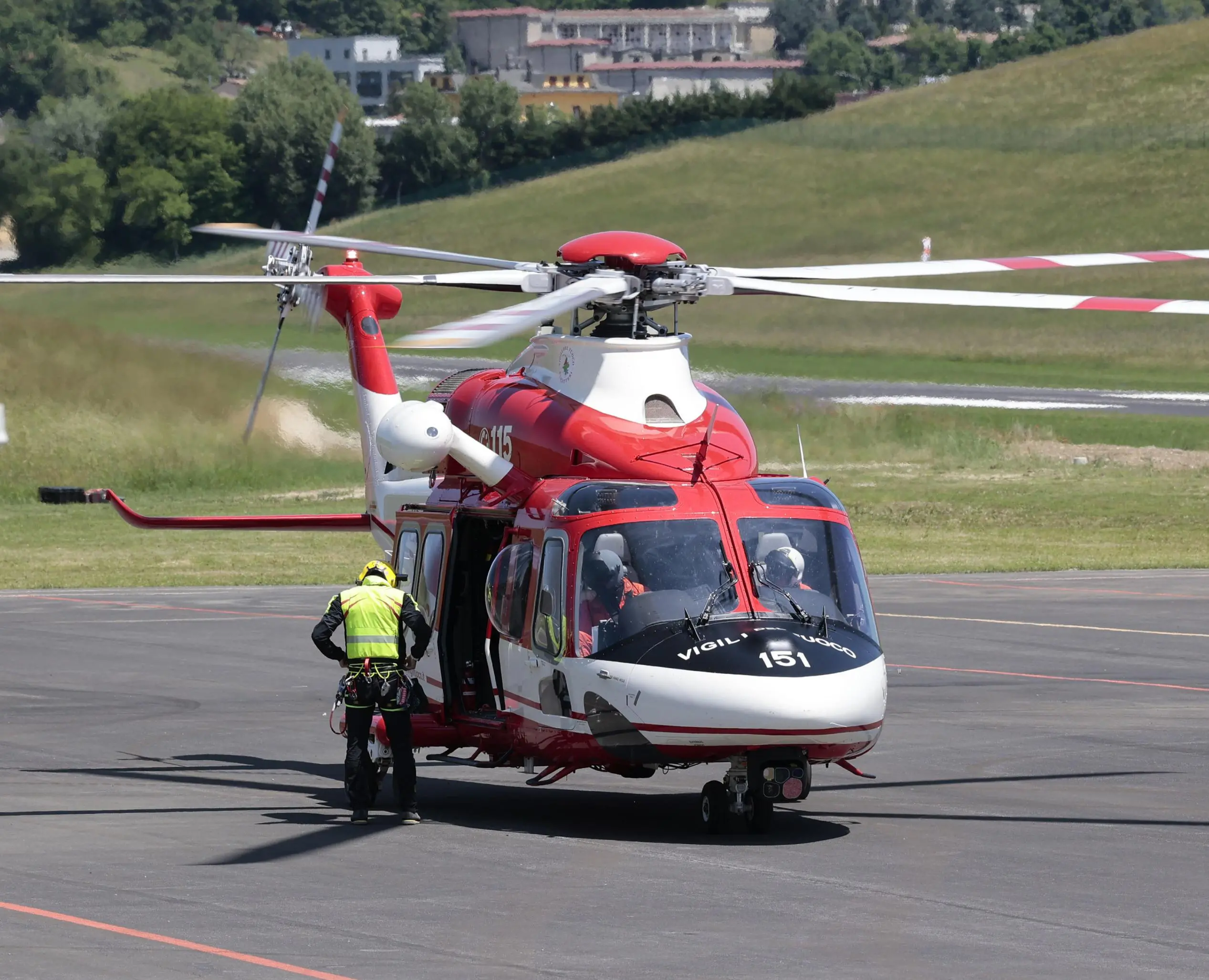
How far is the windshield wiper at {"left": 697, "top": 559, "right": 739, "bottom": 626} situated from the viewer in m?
12.8

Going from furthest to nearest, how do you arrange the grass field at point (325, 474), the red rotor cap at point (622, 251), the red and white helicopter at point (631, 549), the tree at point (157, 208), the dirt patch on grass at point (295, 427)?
1. the tree at point (157, 208)
2. the dirt patch on grass at point (295, 427)
3. the grass field at point (325, 474)
4. the red rotor cap at point (622, 251)
5. the red and white helicopter at point (631, 549)

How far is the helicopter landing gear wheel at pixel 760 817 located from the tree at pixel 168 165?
228 feet

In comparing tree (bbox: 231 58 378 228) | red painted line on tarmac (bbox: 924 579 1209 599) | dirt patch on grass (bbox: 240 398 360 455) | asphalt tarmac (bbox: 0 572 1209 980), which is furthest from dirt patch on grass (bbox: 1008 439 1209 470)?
tree (bbox: 231 58 378 228)

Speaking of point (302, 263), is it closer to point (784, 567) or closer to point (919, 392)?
point (784, 567)

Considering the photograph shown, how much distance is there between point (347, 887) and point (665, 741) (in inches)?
90.4

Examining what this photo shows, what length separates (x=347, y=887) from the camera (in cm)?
1163

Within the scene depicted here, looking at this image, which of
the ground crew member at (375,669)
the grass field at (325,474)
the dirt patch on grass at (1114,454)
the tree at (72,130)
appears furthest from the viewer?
the tree at (72,130)

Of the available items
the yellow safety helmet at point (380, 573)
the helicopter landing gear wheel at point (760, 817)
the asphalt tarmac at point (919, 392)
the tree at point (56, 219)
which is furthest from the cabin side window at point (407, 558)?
the tree at point (56, 219)

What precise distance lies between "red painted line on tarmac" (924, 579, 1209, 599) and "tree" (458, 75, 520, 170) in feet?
282

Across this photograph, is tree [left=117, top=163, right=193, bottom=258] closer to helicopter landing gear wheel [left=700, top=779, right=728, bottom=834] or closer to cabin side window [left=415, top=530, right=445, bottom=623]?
cabin side window [left=415, top=530, right=445, bottom=623]

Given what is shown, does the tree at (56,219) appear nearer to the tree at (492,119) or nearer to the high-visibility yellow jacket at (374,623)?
the tree at (492,119)

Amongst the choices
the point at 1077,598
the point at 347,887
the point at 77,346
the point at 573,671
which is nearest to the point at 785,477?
the point at 573,671

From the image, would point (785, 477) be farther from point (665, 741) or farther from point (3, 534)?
point (3, 534)

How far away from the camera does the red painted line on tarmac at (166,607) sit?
89.8 ft
